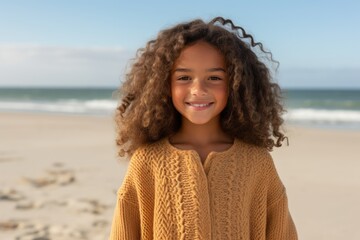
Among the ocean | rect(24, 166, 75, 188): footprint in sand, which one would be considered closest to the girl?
the ocean

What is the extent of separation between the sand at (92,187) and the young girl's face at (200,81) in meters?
1.03

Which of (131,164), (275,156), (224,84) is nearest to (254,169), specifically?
(224,84)

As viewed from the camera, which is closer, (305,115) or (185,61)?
(185,61)

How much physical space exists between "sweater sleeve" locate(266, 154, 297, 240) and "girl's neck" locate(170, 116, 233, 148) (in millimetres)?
238

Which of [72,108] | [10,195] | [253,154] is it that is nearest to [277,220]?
[253,154]

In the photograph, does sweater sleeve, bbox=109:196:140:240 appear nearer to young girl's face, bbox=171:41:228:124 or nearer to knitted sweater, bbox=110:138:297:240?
knitted sweater, bbox=110:138:297:240

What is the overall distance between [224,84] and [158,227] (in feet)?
2.07

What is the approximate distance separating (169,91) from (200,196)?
1.51 feet

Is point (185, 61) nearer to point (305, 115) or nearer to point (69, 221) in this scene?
point (69, 221)

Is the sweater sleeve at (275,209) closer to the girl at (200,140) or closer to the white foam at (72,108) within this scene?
the girl at (200,140)

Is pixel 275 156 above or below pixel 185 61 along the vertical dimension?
below

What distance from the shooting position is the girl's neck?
2.13 metres

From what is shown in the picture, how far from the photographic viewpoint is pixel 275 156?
8977 millimetres

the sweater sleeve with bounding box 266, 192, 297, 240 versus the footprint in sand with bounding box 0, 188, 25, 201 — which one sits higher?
the sweater sleeve with bounding box 266, 192, 297, 240
